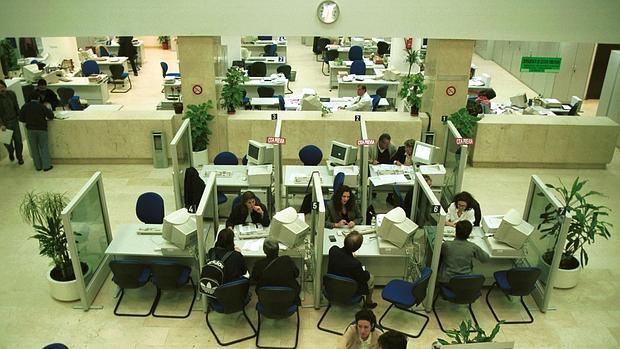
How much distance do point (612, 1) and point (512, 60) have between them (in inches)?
370

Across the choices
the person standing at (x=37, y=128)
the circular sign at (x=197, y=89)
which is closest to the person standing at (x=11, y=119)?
the person standing at (x=37, y=128)

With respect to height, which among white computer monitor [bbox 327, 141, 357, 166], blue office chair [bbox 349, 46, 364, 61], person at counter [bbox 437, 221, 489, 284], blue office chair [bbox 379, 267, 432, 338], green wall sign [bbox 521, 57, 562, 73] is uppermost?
green wall sign [bbox 521, 57, 562, 73]

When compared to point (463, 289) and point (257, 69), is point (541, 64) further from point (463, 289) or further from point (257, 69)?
point (257, 69)

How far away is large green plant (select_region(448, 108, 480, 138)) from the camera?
380 inches

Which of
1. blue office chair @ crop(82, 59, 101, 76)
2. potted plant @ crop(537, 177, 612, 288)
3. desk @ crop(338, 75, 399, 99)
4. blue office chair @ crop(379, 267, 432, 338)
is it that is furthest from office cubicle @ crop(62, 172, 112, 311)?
blue office chair @ crop(82, 59, 101, 76)

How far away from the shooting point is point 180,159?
8.10m

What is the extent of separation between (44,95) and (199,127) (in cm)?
313

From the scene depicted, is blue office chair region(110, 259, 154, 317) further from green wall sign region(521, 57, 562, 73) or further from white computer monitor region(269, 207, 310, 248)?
green wall sign region(521, 57, 562, 73)

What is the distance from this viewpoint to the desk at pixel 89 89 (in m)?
13.2

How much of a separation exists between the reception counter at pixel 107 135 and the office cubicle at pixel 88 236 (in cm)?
335

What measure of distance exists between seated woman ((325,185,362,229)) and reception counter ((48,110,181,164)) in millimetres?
4205

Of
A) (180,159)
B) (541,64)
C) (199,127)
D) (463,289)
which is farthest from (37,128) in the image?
(541,64)

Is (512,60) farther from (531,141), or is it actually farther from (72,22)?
(72,22)

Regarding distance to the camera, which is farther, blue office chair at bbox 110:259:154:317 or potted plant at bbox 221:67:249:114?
potted plant at bbox 221:67:249:114
